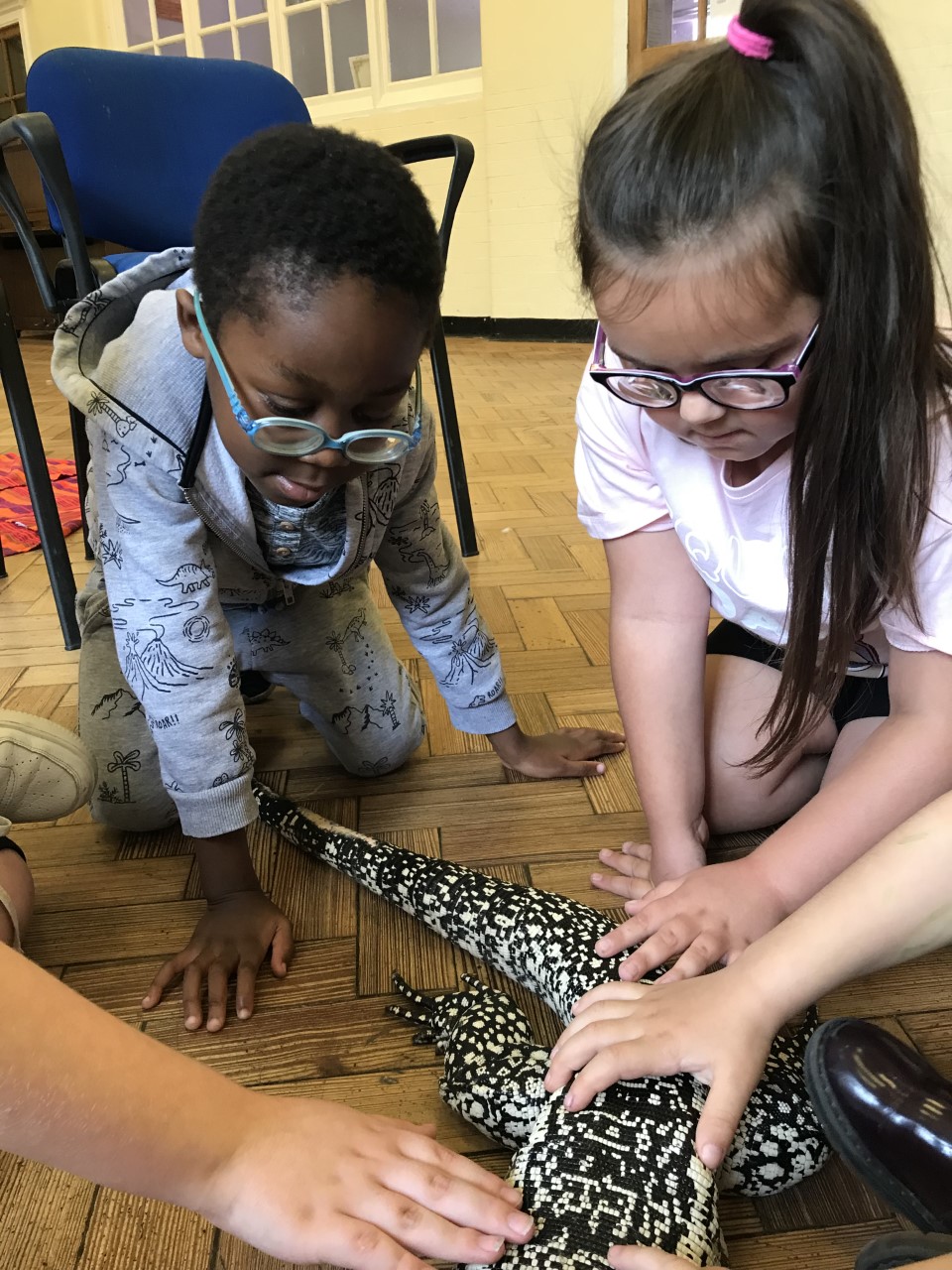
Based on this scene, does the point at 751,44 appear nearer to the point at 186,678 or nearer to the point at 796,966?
the point at 796,966

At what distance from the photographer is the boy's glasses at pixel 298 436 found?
823mm

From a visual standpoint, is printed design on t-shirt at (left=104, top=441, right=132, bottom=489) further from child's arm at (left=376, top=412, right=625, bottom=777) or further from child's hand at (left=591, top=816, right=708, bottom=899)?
child's hand at (left=591, top=816, right=708, bottom=899)

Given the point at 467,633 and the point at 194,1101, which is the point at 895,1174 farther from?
the point at 467,633

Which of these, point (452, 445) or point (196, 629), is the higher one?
point (196, 629)

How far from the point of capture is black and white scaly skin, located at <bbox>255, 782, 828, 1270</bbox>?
2.11 feet

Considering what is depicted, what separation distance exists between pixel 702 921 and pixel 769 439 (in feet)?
1.38

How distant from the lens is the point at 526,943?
3.05 ft

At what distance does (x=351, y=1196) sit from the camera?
1.93 feet

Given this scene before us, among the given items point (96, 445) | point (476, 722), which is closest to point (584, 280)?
point (96, 445)

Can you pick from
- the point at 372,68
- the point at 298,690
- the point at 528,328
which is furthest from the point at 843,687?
the point at 372,68

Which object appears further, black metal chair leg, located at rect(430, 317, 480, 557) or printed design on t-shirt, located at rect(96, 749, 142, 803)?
black metal chair leg, located at rect(430, 317, 480, 557)

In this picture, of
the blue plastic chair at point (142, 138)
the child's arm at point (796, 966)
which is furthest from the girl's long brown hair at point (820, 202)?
the blue plastic chair at point (142, 138)

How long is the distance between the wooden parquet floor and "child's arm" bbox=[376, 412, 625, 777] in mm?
48

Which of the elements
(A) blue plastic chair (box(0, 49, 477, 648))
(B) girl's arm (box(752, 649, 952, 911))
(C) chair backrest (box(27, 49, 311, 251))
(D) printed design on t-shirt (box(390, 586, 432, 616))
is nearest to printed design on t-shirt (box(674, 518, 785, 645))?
(B) girl's arm (box(752, 649, 952, 911))
